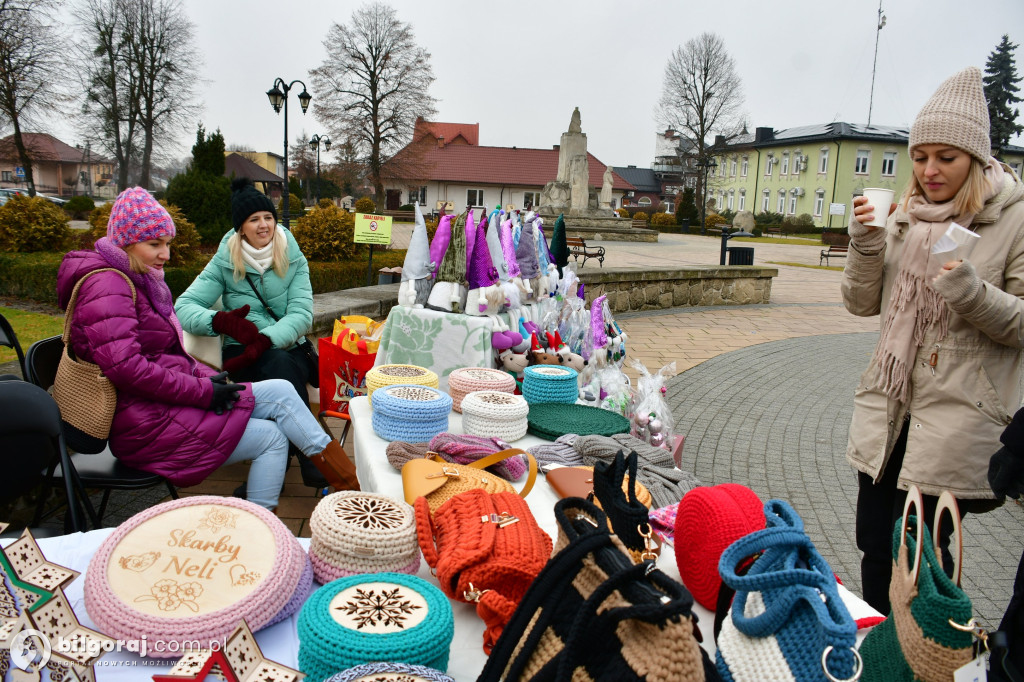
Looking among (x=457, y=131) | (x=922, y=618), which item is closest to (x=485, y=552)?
(x=922, y=618)

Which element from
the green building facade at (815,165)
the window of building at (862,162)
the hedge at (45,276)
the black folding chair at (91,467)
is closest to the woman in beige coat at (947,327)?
the black folding chair at (91,467)

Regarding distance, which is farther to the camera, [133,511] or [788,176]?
[788,176]

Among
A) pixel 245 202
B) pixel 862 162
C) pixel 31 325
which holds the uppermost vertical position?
pixel 862 162

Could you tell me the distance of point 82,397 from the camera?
265cm

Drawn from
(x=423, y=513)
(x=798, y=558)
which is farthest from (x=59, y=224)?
(x=798, y=558)

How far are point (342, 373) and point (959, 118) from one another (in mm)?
3388

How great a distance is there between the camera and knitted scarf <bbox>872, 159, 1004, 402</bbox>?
2.05 meters

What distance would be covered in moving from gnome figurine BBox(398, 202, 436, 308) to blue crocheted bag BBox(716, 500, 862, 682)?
343 cm

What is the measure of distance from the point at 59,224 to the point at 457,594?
12.0m

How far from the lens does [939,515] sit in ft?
3.94

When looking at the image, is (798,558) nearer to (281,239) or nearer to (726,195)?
(281,239)

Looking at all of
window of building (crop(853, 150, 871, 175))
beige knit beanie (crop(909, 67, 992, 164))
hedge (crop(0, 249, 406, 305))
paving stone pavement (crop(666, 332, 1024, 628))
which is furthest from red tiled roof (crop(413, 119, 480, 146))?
beige knit beanie (crop(909, 67, 992, 164))

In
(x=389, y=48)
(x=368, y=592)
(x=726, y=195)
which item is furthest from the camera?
(x=726, y=195)

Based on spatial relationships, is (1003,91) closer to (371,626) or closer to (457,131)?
(457,131)
